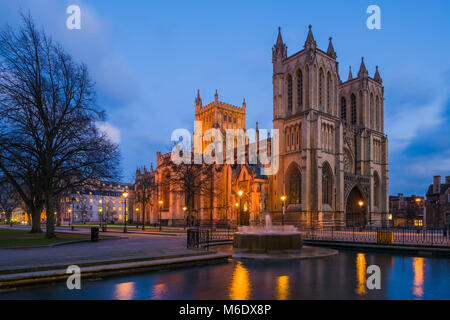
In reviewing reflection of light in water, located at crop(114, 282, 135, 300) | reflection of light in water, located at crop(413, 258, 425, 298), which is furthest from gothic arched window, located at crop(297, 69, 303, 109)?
reflection of light in water, located at crop(114, 282, 135, 300)

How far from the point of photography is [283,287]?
9.02 meters

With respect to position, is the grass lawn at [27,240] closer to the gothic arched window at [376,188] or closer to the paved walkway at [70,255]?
the paved walkway at [70,255]

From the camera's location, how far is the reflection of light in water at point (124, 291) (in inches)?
312

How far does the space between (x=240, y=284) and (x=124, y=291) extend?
10.7 feet

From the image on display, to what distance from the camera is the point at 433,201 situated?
6419 centimetres

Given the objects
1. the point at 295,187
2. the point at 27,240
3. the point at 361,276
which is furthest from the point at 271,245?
the point at 295,187

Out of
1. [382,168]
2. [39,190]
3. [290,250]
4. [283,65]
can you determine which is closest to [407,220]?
[382,168]

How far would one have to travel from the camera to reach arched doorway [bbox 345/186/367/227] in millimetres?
54156

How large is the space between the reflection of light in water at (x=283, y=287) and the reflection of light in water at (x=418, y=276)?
3.34m

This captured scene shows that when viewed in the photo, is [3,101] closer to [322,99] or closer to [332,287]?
[332,287]

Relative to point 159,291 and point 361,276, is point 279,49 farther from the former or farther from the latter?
point 159,291

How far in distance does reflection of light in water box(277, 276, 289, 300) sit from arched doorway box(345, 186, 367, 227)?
1875 inches

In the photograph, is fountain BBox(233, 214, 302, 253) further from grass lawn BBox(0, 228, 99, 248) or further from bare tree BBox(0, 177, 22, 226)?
bare tree BBox(0, 177, 22, 226)
